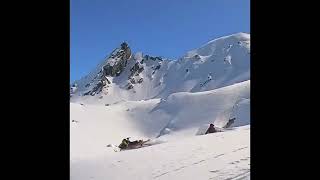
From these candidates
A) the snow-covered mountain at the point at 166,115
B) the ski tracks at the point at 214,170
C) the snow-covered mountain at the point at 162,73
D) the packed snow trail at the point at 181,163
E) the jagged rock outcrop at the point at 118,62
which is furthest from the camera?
the jagged rock outcrop at the point at 118,62

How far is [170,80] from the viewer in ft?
463

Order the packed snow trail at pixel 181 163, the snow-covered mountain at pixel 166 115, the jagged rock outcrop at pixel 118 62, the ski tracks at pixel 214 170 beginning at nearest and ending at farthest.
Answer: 1. the ski tracks at pixel 214 170
2. the packed snow trail at pixel 181 163
3. the snow-covered mountain at pixel 166 115
4. the jagged rock outcrop at pixel 118 62

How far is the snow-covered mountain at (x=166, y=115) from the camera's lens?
434 inches

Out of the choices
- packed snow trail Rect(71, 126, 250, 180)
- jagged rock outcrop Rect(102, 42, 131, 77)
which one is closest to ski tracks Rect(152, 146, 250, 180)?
packed snow trail Rect(71, 126, 250, 180)

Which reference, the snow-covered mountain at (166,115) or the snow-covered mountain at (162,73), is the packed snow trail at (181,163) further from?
the snow-covered mountain at (162,73)

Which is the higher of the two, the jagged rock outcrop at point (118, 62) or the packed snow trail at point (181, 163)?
the jagged rock outcrop at point (118, 62)

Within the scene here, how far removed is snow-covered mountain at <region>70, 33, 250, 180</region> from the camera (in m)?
11.0

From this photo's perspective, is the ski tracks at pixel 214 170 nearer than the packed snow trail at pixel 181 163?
Yes

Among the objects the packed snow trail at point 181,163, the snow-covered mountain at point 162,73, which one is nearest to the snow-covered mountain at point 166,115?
the packed snow trail at point 181,163

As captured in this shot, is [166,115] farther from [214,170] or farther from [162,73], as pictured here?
[162,73]

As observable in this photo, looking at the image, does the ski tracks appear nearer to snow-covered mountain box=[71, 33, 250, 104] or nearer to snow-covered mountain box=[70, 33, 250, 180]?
snow-covered mountain box=[70, 33, 250, 180]

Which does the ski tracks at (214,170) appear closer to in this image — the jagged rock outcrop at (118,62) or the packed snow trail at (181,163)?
the packed snow trail at (181,163)
